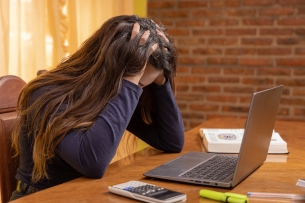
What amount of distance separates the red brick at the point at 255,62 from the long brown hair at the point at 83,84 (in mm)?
1717

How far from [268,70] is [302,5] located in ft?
1.49

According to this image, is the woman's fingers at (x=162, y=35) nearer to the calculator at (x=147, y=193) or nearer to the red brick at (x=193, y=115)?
the calculator at (x=147, y=193)

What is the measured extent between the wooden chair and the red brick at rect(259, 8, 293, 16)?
1.95 m

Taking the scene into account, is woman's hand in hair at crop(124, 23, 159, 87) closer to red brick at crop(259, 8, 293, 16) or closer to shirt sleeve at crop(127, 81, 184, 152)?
shirt sleeve at crop(127, 81, 184, 152)

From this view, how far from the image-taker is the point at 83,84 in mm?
1228

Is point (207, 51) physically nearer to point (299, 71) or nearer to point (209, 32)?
point (209, 32)

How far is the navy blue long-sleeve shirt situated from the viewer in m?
1.11

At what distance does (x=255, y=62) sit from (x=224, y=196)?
7.06ft

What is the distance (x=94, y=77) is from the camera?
4.03ft

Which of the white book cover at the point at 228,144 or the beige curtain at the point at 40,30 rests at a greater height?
the beige curtain at the point at 40,30

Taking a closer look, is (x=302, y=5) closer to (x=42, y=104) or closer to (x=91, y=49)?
(x=91, y=49)

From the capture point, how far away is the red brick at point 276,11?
2.85m

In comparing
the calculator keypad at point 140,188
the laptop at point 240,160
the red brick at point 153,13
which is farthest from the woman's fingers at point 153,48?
the red brick at point 153,13

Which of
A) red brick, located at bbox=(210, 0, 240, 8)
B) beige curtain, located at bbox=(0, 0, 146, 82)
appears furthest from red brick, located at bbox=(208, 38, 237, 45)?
beige curtain, located at bbox=(0, 0, 146, 82)
